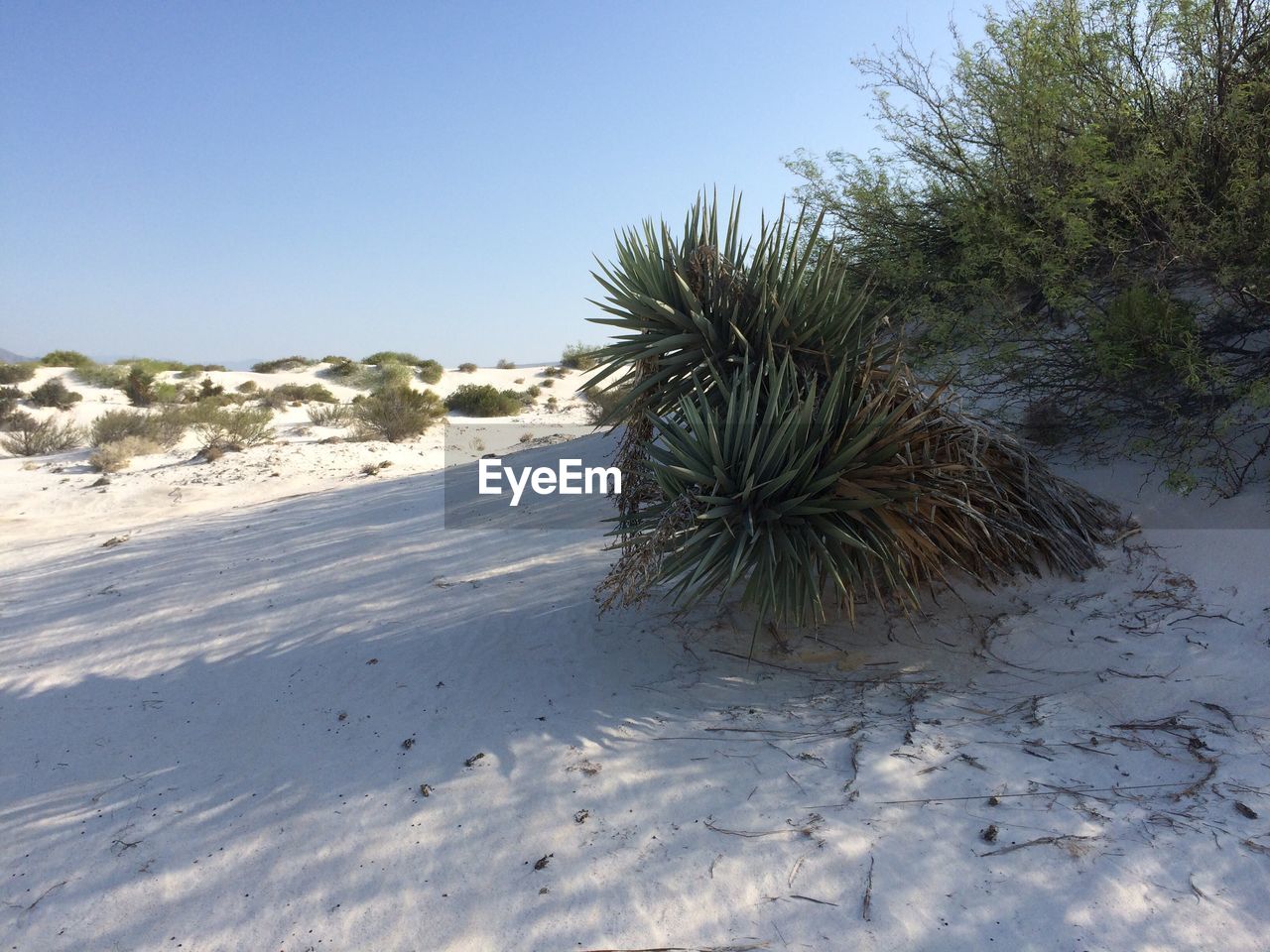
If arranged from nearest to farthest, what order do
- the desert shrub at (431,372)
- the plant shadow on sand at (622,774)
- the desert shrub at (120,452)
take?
1. the plant shadow on sand at (622,774)
2. the desert shrub at (120,452)
3. the desert shrub at (431,372)

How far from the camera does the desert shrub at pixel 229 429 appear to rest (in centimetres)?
1436

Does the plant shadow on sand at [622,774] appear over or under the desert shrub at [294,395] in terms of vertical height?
under

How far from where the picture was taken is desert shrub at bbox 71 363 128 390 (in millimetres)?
21609

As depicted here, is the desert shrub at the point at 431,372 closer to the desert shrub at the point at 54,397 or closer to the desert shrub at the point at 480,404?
the desert shrub at the point at 480,404

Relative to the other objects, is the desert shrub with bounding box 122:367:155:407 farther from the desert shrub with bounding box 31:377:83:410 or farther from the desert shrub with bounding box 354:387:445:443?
Answer: the desert shrub with bounding box 354:387:445:443

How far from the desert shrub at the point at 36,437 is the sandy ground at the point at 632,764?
33.8 feet

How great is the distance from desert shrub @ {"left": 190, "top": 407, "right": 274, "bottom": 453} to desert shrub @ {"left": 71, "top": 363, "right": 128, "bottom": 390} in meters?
7.92

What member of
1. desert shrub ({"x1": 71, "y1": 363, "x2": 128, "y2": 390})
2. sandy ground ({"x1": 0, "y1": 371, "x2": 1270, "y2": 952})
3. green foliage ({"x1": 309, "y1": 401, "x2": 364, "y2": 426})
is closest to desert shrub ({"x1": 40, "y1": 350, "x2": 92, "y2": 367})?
desert shrub ({"x1": 71, "y1": 363, "x2": 128, "y2": 390})

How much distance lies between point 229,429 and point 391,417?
302cm

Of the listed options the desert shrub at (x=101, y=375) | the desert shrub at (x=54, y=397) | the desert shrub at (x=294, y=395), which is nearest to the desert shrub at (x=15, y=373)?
the desert shrub at (x=101, y=375)

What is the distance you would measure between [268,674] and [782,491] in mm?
3320

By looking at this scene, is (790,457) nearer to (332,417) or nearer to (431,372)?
(332,417)

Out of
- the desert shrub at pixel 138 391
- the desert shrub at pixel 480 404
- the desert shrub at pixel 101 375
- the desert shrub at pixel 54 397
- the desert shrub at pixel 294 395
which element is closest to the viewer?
the desert shrub at pixel 54 397

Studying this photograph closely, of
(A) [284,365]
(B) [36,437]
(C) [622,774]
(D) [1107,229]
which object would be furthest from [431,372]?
(C) [622,774]
